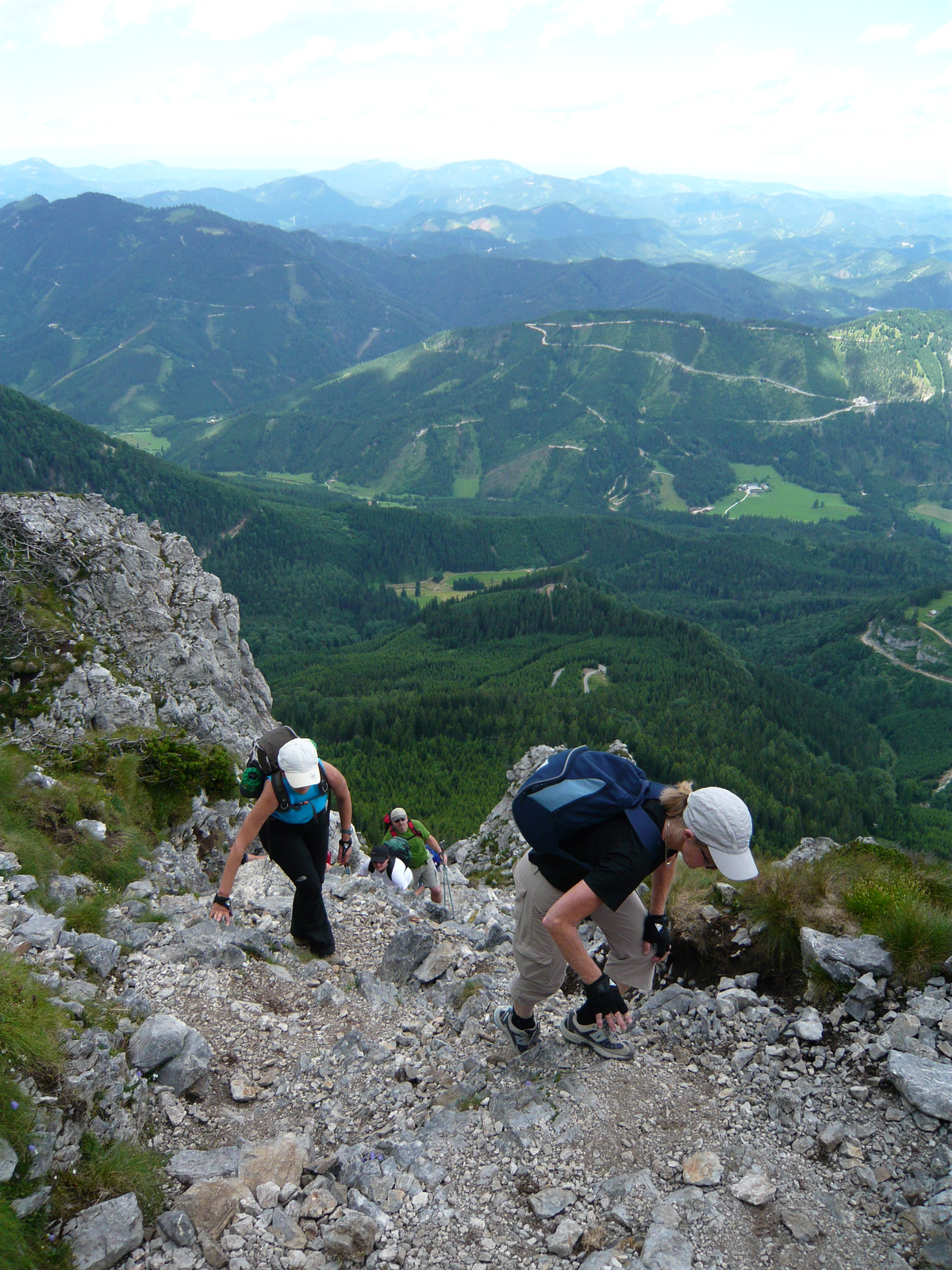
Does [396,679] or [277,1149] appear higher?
[277,1149]

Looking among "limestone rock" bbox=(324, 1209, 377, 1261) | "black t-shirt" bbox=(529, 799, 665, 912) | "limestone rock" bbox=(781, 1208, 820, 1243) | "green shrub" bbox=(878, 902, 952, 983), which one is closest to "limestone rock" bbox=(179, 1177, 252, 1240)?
"limestone rock" bbox=(324, 1209, 377, 1261)

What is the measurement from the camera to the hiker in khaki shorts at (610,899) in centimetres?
773

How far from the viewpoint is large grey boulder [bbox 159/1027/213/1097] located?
8.98 meters

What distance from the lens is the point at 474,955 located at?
13.3m

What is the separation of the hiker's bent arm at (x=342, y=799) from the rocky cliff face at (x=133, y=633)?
34.2ft

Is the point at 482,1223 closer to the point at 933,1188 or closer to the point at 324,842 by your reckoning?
the point at 933,1188

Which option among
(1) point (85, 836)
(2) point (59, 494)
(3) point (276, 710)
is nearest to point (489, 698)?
(3) point (276, 710)

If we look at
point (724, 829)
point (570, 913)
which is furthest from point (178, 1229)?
point (724, 829)

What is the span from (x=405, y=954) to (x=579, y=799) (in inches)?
275

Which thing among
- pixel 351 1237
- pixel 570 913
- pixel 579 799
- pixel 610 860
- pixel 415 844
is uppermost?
pixel 579 799

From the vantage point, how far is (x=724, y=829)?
7832mm

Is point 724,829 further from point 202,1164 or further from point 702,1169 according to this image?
point 202,1164

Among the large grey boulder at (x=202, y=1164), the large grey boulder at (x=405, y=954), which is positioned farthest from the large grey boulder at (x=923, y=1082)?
the large grey boulder at (x=202, y=1164)

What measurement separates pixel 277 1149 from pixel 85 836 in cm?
886
